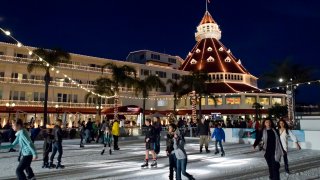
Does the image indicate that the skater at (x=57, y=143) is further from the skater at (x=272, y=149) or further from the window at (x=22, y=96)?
the window at (x=22, y=96)

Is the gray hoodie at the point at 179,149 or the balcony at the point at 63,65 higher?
the balcony at the point at 63,65

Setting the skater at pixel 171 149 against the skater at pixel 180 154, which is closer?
the skater at pixel 180 154

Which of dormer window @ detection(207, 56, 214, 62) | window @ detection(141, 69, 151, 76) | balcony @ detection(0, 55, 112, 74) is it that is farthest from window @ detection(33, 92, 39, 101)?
dormer window @ detection(207, 56, 214, 62)

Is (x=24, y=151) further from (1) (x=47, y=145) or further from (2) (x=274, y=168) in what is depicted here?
(2) (x=274, y=168)

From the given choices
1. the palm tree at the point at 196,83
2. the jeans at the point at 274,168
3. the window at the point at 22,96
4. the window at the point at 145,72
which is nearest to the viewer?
the jeans at the point at 274,168

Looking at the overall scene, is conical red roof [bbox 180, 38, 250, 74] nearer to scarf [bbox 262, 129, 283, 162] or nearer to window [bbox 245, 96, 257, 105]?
window [bbox 245, 96, 257, 105]

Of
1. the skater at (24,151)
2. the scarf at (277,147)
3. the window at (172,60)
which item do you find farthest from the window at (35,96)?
the scarf at (277,147)

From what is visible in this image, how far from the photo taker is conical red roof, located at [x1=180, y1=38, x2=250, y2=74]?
212ft

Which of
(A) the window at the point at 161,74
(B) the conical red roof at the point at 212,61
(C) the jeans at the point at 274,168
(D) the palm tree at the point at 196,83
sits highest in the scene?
(B) the conical red roof at the point at 212,61

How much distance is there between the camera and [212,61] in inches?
2657

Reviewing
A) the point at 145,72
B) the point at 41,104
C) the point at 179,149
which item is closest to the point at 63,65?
the point at 41,104

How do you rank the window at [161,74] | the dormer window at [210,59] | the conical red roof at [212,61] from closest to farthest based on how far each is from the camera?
the window at [161,74] < the conical red roof at [212,61] < the dormer window at [210,59]

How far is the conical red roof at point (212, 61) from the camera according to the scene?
212ft

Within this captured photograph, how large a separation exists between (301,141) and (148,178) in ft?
42.5
